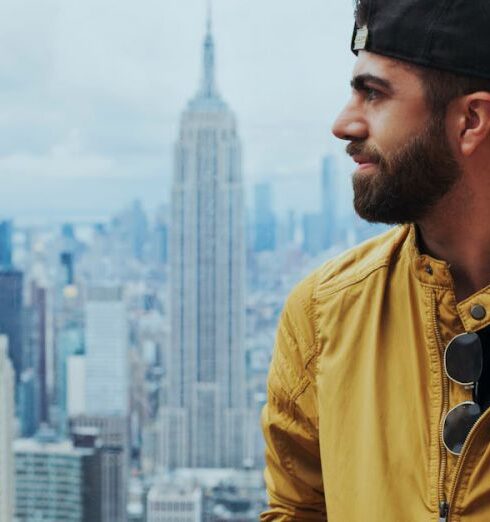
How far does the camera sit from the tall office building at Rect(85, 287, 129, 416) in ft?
27.9

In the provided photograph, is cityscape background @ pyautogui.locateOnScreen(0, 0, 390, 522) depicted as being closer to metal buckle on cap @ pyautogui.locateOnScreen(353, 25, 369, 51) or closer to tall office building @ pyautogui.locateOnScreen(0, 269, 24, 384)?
tall office building @ pyautogui.locateOnScreen(0, 269, 24, 384)

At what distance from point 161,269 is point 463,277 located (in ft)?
27.0

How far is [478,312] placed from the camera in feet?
2.13

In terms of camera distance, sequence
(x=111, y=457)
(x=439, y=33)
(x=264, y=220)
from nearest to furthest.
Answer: (x=439, y=33) < (x=264, y=220) < (x=111, y=457)

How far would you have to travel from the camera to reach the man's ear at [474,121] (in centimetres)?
64

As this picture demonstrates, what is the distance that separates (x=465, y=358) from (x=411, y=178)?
13 cm

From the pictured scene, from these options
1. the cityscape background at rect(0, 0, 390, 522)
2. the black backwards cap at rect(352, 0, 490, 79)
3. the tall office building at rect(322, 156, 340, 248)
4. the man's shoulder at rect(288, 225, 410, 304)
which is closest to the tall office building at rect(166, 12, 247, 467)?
the cityscape background at rect(0, 0, 390, 522)

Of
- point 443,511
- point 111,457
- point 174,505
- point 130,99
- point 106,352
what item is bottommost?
point 174,505

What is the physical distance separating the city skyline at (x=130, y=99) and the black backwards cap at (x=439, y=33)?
2.98 m

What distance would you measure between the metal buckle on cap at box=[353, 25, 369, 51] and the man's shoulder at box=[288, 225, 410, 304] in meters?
0.15

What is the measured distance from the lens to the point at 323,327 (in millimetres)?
735

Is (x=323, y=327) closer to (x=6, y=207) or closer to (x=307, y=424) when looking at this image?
(x=307, y=424)

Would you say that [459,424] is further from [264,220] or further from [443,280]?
[264,220]

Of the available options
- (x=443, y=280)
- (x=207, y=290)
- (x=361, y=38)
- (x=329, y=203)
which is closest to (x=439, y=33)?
(x=361, y=38)
